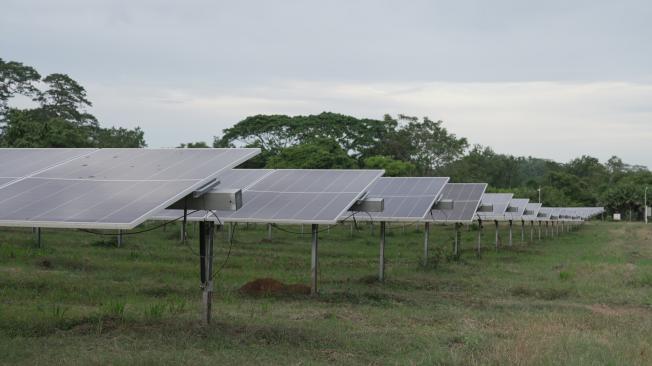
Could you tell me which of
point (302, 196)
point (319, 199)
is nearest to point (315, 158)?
point (302, 196)

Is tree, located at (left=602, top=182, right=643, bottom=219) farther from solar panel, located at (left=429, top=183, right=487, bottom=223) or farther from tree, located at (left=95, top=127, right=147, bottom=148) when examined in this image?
solar panel, located at (left=429, top=183, right=487, bottom=223)

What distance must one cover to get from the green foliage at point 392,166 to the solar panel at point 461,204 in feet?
124

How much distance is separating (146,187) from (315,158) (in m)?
51.1

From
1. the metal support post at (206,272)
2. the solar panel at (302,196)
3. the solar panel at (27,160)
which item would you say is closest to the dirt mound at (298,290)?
the solar panel at (302,196)

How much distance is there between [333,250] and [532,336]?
19.8 meters

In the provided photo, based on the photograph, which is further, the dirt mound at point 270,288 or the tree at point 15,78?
the tree at point 15,78

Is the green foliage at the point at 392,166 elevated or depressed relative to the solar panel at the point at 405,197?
elevated

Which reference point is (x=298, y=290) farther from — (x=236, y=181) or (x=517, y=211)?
(x=517, y=211)

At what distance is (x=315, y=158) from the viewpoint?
61.3 meters

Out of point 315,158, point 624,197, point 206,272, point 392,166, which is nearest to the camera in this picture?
point 206,272

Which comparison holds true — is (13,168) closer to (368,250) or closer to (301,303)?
(301,303)

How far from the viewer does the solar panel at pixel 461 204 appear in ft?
83.4

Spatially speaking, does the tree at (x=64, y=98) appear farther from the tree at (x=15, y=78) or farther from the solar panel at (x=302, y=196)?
the solar panel at (x=302, y=196)

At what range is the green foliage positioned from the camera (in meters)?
Result: 69.1
